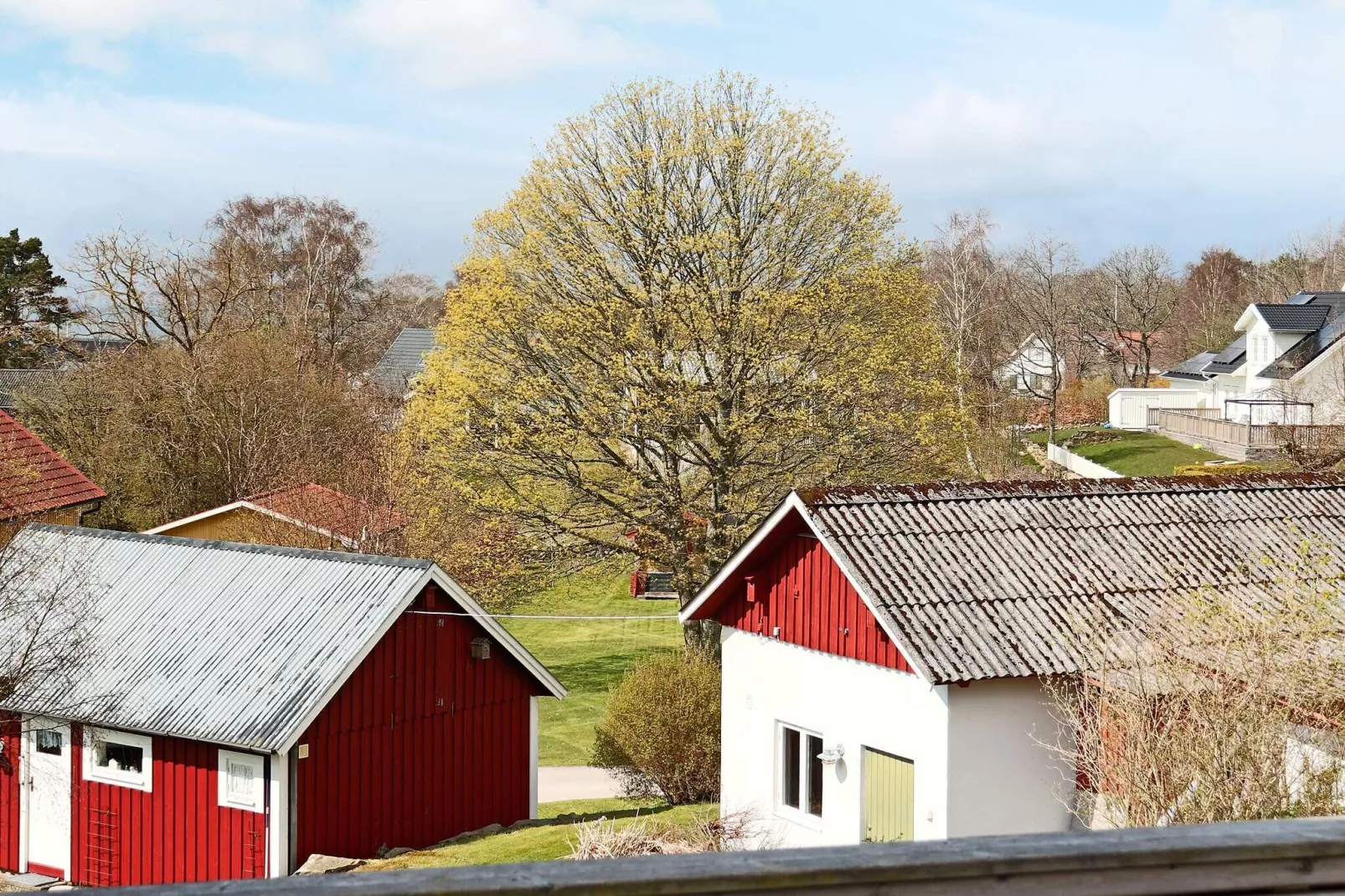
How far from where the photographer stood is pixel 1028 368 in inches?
2936

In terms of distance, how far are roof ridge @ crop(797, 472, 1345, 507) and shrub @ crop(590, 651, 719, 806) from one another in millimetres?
5045

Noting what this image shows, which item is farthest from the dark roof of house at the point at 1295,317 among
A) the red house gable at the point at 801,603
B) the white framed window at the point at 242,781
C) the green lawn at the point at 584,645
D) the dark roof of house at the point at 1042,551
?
the white framed window at the point at 242,781

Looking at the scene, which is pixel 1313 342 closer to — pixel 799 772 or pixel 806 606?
pixel 806 606

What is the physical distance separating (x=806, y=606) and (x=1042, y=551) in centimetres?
283

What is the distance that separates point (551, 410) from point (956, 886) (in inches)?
890

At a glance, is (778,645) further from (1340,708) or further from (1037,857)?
(1037,857)

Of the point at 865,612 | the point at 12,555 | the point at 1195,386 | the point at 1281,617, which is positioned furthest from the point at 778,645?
the point at 1195,386

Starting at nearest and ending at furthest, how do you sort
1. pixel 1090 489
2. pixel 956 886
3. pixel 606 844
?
pixel 956 886, pixel 606 844, pixel 1090 489

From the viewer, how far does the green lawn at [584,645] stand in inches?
1004

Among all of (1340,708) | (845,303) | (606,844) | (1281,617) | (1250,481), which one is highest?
(845,303)

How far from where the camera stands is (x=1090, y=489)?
1544 centimetres

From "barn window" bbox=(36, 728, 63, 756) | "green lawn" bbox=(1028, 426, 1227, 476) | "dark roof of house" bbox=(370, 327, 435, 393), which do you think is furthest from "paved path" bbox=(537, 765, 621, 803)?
"dark roof of house" bbox=(370, 327, 435, 393)

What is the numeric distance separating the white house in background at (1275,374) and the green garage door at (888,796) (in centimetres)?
3347

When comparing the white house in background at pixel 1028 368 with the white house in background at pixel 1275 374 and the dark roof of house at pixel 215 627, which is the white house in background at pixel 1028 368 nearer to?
the white house in background at pixel 1275 374
